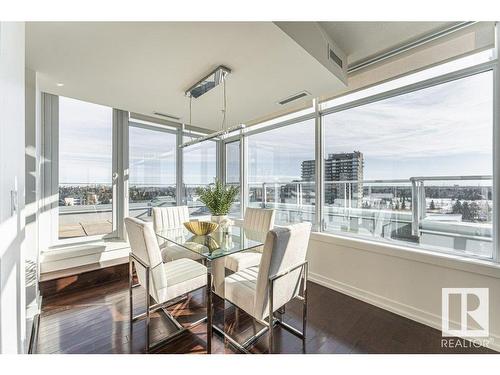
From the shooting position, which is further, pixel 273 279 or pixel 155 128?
pixel 155 128

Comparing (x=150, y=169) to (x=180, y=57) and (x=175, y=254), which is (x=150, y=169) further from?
(x=180, y=57)

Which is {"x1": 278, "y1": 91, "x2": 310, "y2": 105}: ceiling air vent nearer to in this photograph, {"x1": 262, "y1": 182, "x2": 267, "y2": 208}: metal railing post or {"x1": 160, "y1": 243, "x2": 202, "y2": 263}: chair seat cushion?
{"x1": 262, "y1": 182, "x2": 267, "y2": 208}: metal railing post

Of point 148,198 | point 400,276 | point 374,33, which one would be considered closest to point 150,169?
point 148,198

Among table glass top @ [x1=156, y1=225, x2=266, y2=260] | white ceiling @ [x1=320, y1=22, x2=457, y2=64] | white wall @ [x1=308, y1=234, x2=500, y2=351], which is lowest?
white wall @ [x1=308, y1=234, x2=500, y2=351]

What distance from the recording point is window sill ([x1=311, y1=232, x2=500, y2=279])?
5.95ft

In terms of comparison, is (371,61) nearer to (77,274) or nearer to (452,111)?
(452,111)

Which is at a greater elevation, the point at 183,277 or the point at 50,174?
the point at 50,174

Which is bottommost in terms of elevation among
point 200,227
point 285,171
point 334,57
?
point 200,227

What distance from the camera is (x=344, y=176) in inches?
115

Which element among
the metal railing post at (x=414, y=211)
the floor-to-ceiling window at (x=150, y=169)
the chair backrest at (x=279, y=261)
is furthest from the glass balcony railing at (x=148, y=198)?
the metal railing post at (x=414, y=211)

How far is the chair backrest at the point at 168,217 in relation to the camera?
2906 mm

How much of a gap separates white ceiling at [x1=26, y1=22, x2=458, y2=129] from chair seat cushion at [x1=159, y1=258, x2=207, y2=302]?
6.30 feet

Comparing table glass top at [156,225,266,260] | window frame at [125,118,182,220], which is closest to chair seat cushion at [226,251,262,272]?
table glass top at [156,225,266,260]

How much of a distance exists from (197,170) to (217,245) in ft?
9.10
